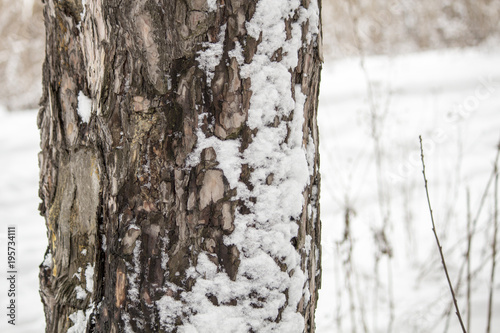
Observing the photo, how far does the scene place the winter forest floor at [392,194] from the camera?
6.22 ft

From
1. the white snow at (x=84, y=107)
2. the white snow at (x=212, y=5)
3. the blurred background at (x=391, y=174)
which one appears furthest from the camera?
the blurred background at (x=391, y=174)

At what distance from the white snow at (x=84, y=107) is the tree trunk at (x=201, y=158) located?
3 centimetres

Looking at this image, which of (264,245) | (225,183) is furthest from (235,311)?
(225,183)

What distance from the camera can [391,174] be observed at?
117 inches

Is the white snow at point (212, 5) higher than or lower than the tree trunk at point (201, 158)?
higher

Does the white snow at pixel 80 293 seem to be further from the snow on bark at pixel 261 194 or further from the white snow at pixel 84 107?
the white snow at pixel 84 107

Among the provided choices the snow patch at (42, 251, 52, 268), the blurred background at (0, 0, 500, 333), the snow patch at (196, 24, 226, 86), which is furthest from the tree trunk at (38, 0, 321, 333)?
the blurred background at (0, 0, 500, 333)

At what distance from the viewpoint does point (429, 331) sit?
5.62 feet

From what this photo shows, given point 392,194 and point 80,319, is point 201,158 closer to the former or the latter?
point 80,319

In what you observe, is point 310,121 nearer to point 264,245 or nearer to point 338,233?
point 264,245

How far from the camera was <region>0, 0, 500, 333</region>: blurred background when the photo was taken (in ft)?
6.14

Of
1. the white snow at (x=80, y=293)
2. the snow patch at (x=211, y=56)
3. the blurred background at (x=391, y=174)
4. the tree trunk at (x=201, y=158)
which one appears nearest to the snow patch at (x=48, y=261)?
the white snow at (x=80, y=293)

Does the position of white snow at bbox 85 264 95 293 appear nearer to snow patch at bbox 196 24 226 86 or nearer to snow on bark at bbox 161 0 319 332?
snow on bark at bbox 161 0 319 332

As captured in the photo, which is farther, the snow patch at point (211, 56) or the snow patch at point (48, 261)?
the snow patch at point (48, 261)
